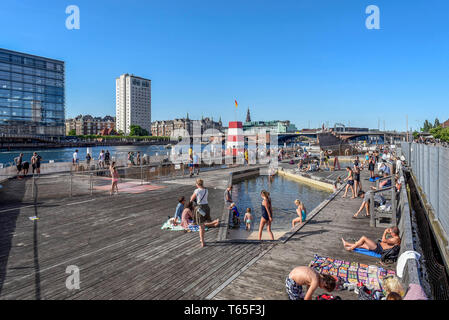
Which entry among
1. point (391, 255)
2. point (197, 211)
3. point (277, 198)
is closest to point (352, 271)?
point (391, 255)

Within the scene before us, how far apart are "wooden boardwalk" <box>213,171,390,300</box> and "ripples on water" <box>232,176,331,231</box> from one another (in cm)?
189

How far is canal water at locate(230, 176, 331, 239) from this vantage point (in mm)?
11165

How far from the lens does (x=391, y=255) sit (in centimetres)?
646

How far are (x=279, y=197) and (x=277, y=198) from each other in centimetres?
42

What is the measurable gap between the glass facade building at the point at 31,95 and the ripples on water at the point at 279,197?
12108 cm

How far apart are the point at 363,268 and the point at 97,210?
9848 millimetres

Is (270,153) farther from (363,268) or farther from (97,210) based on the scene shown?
(363,268)

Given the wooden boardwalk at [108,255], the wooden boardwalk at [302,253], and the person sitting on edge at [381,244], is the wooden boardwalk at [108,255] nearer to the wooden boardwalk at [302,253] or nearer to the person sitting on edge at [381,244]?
the wooden boardwalk at [302,253]

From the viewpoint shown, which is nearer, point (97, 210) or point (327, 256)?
point (327, 256)

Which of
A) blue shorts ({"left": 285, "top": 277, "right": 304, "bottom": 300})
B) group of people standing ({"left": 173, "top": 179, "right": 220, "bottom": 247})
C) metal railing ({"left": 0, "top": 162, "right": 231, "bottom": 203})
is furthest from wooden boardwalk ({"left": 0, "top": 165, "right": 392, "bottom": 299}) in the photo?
metal railing ({"left": 0, "top": 162, "right": 231, "bottom": 203})

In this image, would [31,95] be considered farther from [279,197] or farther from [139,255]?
[139,255]

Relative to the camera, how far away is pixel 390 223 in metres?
9.40
